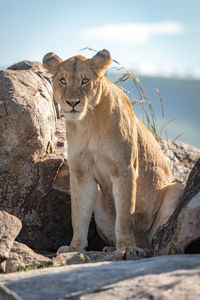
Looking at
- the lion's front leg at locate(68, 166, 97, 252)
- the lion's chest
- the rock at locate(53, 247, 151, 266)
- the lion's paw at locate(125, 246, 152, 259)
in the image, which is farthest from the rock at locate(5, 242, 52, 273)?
the lion's chest

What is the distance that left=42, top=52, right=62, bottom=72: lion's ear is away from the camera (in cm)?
544

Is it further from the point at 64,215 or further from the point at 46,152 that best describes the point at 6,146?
the point at 64,215

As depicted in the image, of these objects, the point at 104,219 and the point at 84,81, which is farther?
the point at 104,219

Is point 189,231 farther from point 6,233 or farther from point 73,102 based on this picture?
point 73,102

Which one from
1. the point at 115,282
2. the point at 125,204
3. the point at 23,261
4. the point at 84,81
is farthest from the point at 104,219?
the point at 115,282

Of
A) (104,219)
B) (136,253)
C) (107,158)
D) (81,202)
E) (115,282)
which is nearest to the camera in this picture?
(115,282)

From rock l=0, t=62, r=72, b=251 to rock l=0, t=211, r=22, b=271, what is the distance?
5.12 ft

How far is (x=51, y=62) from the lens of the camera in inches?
215

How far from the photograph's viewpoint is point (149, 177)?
19.0 feet

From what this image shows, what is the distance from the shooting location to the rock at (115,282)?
276cm

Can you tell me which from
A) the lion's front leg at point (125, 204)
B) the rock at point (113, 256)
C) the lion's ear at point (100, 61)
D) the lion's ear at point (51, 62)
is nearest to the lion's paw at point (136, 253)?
the rock at point (113, 256)

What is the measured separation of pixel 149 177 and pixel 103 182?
0.56 metres

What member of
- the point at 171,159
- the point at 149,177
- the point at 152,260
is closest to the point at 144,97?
the point at 171,159

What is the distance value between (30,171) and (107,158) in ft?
3.94
